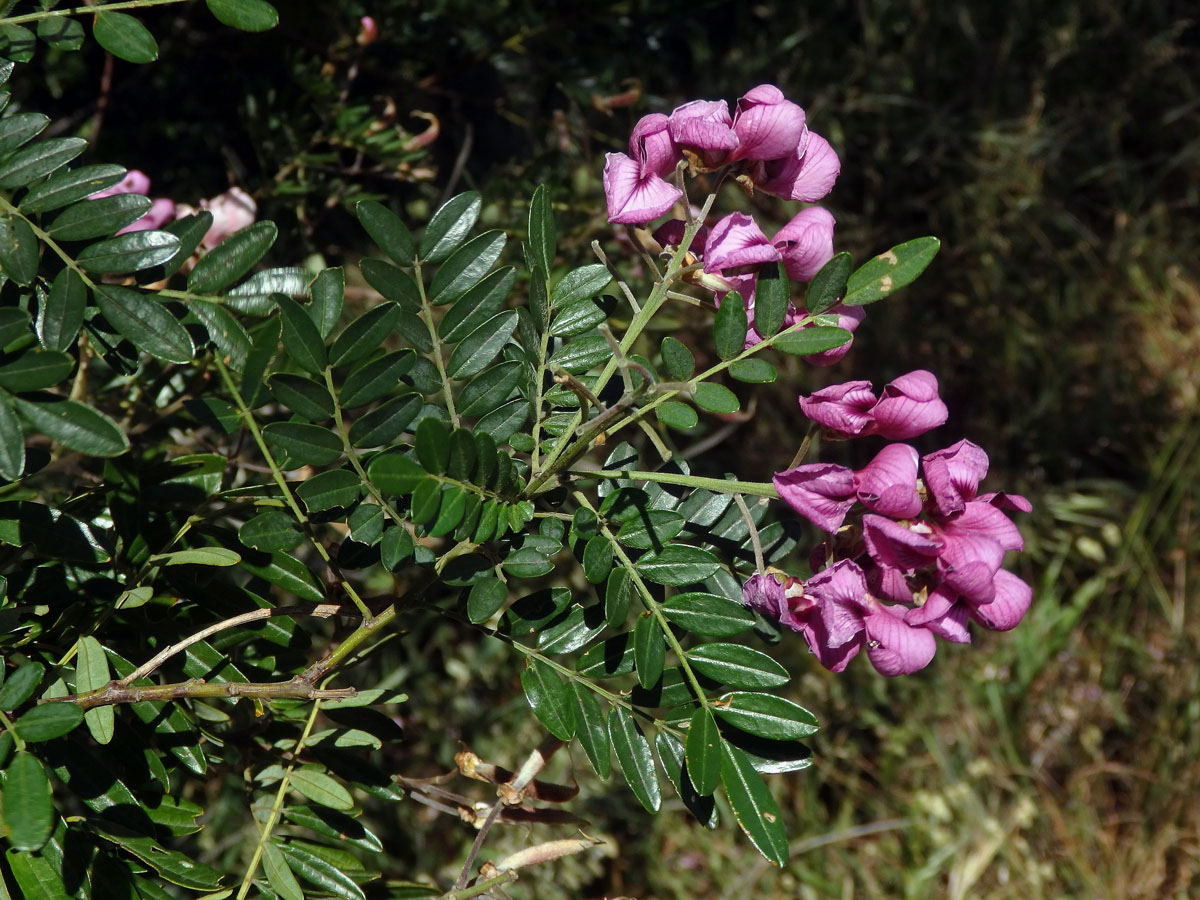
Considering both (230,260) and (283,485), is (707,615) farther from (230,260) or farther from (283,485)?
(230,260)

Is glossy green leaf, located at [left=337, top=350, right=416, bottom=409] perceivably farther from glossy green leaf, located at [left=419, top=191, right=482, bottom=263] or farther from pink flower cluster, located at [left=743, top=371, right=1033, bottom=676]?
pink flower cluster, located at [left=743, top=371, right=1033, bottom=676]

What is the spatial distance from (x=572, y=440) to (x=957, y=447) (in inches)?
10.3

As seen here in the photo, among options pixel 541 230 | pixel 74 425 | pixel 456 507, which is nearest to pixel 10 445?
pixel 74 425

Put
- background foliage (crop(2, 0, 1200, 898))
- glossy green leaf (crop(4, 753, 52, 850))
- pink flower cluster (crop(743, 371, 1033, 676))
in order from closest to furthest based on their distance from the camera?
1. glossy green leaf (crop(4, 753, 52, 850))
2. pink flower cluster (crop(743, 371, 1033, 676))
3. background foliage (crop(2, 0, 1200, 898))

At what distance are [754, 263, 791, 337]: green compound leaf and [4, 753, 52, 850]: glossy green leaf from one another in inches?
19.9

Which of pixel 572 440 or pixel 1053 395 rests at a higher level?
pixel 572 440

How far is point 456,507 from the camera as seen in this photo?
1.88 ft

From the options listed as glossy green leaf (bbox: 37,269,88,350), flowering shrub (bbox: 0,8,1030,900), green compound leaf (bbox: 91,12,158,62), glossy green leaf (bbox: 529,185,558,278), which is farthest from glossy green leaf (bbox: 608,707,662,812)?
green compound leaf (bbox: 91,12,158,62)

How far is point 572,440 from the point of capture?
688mm

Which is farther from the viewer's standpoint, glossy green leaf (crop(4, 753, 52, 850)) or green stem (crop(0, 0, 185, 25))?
green stem (crop(0, 0, 185, 25))

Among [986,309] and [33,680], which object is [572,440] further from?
[986,309]

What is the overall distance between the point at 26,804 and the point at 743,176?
0.58 meters

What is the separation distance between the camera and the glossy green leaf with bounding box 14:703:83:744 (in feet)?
1.83

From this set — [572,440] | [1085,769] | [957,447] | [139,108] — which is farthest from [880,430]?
[1085,769]
